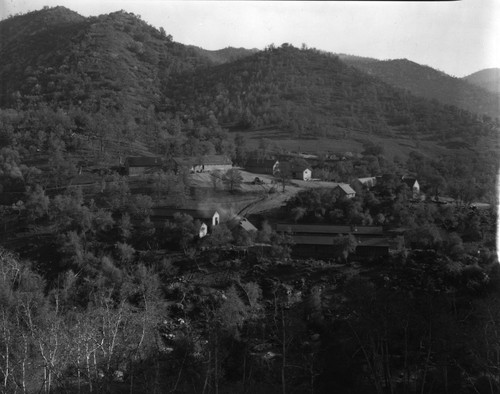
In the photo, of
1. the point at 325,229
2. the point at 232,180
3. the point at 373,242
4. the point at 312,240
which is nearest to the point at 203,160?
the point at 232,180

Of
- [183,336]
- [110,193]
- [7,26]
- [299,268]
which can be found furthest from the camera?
[7,26]

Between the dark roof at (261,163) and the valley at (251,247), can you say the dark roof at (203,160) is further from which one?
the dark roof at (261,163)

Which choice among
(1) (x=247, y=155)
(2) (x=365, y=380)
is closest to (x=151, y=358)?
(2) (x=365, y=380)

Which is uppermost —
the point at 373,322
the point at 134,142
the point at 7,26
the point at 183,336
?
the point at 7,26

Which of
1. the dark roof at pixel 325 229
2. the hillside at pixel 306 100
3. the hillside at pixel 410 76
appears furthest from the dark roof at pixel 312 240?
the hillside at pixel 410 76

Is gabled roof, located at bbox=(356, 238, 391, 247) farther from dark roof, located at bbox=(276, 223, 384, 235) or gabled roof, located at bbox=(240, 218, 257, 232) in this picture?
gabled roof, located at bbox=(240, 218, 257, 232)

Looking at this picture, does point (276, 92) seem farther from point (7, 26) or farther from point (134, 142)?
point (7, 26)

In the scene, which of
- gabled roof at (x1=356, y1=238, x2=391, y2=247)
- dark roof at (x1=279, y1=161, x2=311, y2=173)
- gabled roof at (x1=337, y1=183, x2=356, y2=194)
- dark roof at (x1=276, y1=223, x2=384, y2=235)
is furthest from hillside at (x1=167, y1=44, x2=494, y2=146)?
gabled roof at (x1=356, y1=238, x2=391, y2=247)
